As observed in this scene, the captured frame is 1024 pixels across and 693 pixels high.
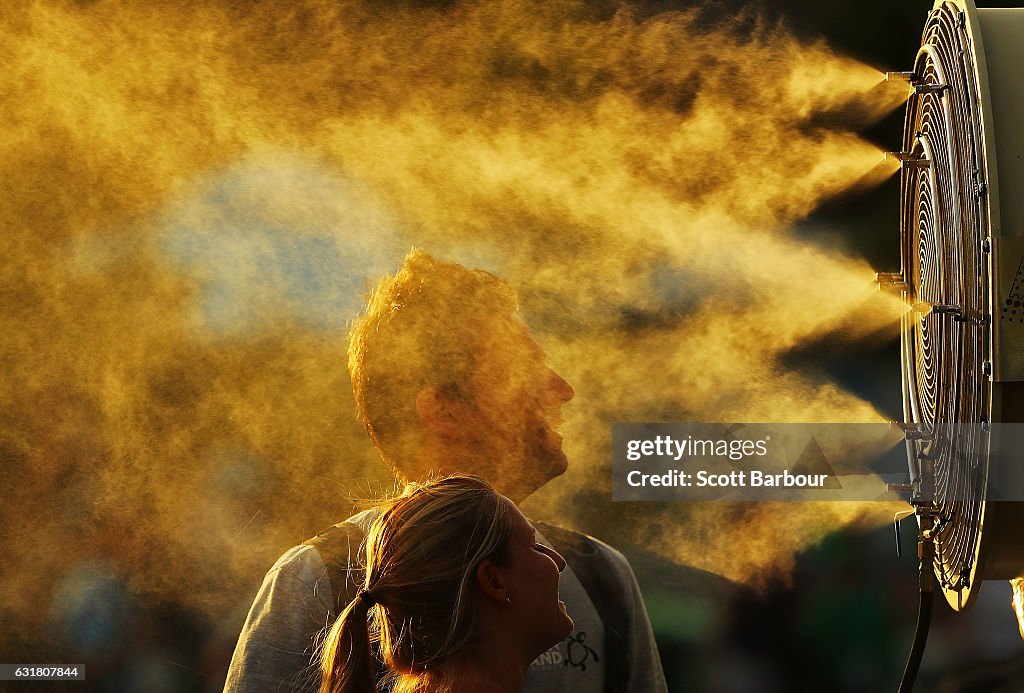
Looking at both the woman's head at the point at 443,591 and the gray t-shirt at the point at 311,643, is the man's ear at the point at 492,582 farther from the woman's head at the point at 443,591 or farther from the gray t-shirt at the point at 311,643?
the gray t-shirt at the point at 311,643

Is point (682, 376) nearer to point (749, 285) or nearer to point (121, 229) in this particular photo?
point (749, 285)

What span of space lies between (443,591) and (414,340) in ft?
4.01

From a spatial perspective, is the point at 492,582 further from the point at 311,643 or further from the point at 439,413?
the point at 439,413

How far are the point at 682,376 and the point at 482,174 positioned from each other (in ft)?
2.02

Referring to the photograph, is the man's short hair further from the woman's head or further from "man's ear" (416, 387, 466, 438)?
the woman's head

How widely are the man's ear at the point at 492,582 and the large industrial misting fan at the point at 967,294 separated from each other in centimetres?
54

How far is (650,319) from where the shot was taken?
250 centimetres

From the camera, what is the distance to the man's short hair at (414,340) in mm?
2406

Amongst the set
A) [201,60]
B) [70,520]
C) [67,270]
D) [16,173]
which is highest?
[201,60]

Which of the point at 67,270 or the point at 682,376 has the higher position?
the point at 67,270

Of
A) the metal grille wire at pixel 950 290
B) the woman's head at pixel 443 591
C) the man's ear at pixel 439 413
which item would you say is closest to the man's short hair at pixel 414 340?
the man's ear at pixel 439 413

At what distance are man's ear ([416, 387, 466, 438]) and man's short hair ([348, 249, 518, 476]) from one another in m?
0.01

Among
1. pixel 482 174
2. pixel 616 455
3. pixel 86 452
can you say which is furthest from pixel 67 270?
pixel 616 455

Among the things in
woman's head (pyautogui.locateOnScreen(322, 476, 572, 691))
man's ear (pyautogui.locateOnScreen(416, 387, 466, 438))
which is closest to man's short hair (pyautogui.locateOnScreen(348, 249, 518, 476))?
man's ear (pyautogui.locateOnScreen(416, 387, 466, 438))
